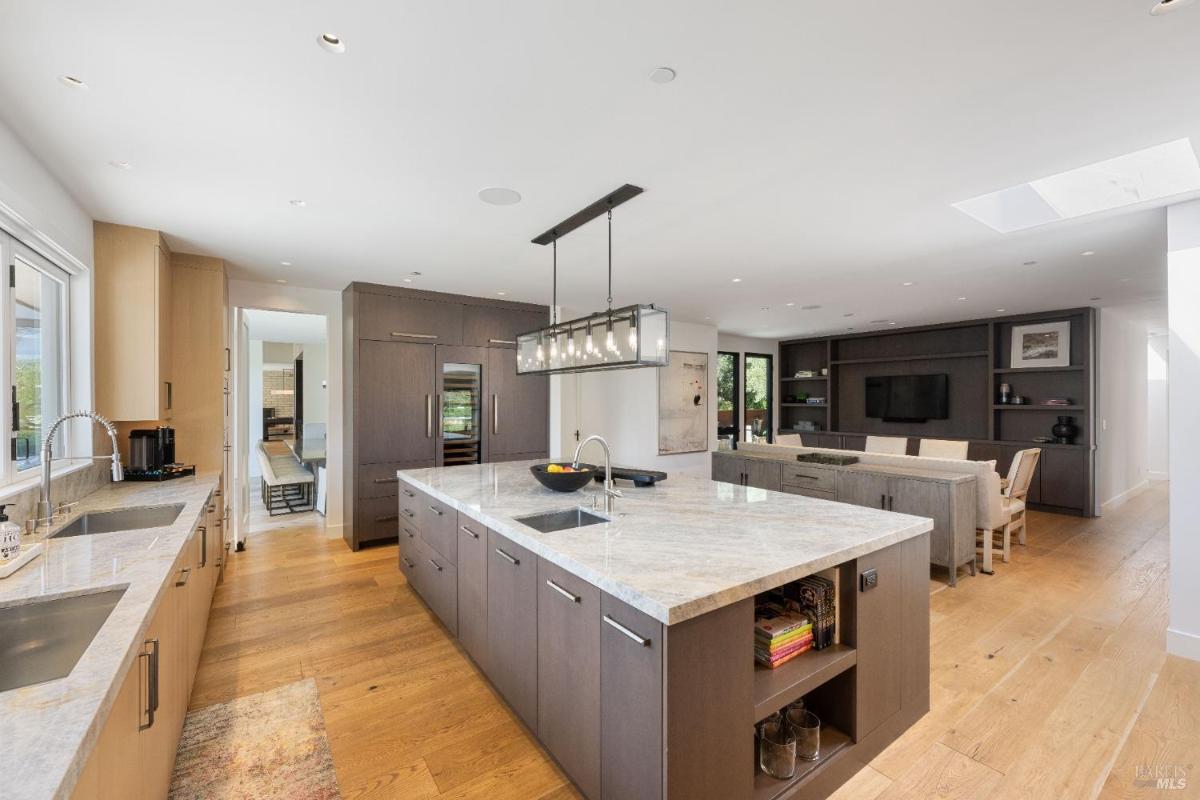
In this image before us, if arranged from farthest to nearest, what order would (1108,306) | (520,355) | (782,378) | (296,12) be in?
(782,378), (1108,306), (520,355), (296,12)

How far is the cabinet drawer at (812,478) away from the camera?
465 cm

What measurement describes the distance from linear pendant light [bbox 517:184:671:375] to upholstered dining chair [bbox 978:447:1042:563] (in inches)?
137

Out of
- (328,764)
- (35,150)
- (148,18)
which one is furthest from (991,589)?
(35,150)

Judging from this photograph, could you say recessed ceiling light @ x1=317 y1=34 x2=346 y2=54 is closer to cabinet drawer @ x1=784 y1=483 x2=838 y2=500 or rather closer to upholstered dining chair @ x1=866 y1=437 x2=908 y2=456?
cabinet drawer @ x1=784 y1=483 x2=838 y2=500

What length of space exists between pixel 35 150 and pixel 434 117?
5.94 feet

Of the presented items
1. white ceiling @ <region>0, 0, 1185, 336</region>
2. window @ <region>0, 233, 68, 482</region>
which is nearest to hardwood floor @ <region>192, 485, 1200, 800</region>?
window @ <region>0, 233, 68, 482</region>

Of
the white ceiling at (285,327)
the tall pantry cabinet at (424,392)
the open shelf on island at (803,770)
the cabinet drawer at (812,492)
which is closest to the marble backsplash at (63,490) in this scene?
the tall pantry cabinet at (424,392)

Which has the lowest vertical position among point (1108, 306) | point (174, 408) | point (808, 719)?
point (808, 719)

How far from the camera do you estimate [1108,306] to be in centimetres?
610

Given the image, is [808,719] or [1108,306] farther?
[1108,306]

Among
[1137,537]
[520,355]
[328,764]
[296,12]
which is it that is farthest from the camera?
[1137,537]

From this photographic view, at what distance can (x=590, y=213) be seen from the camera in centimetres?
302

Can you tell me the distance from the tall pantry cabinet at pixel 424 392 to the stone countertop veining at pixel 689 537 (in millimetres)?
2063

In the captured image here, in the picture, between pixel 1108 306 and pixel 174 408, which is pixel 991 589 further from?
pixel 174 408
